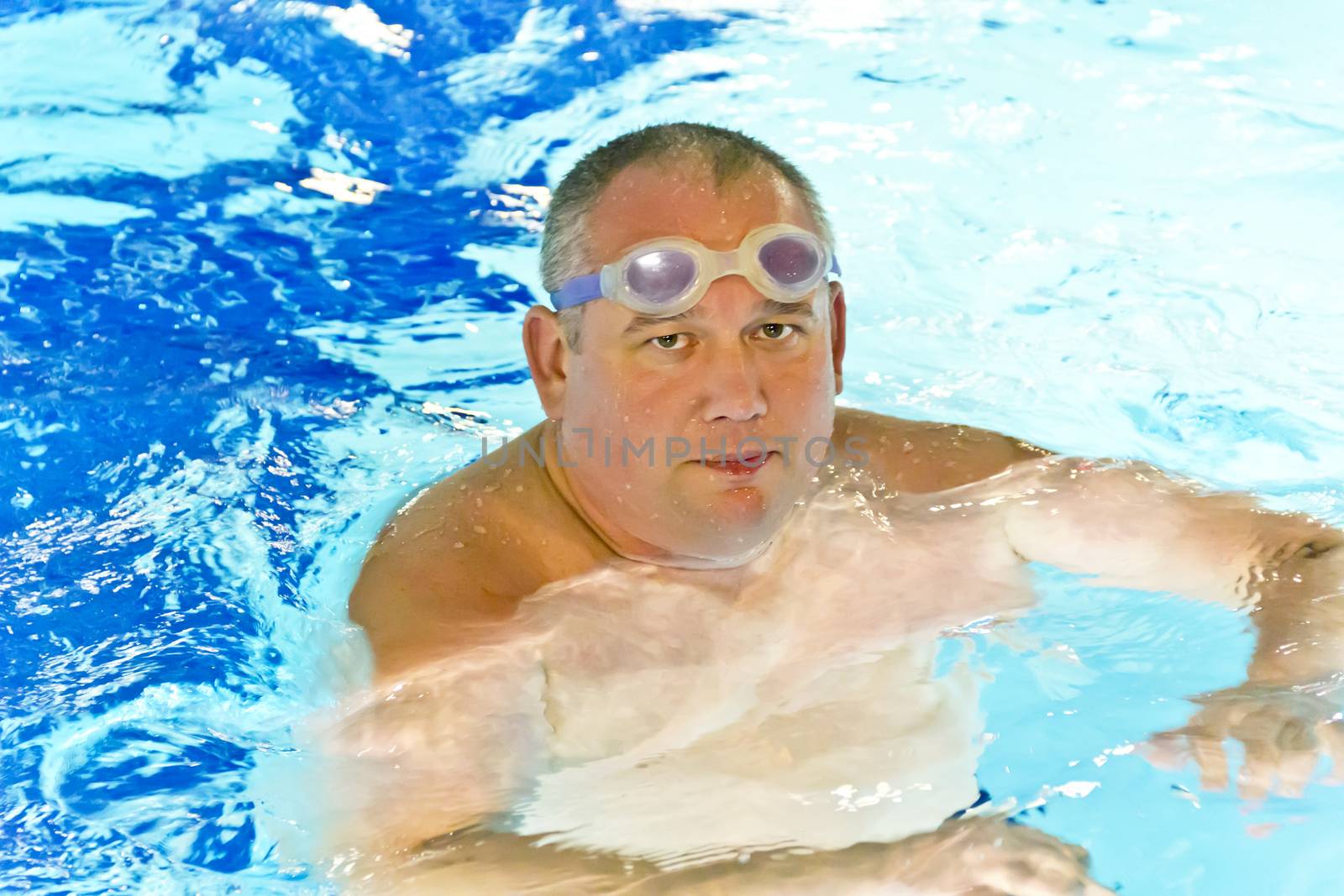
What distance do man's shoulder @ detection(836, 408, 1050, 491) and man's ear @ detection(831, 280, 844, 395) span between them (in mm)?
212

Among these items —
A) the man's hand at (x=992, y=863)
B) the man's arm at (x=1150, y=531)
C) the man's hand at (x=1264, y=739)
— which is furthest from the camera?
the man's arm at (x=1150, y=531)

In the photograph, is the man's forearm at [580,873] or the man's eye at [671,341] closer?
the man's forearm at [580,873]

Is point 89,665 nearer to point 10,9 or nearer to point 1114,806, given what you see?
point 1114,806

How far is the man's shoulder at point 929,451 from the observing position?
320 cm

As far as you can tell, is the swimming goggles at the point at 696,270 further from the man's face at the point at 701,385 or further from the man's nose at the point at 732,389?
the man's nose at the point at 732,389

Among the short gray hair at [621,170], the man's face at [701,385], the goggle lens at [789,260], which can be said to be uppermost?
the short gray hair at [621,170]

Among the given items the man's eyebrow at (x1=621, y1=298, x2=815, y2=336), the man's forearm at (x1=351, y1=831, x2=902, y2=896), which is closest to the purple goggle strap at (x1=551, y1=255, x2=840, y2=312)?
the man's eyebrow at (x1=621, y1=298, x2=815, y2=336)

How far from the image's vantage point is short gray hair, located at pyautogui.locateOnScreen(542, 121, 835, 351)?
2.81 metres

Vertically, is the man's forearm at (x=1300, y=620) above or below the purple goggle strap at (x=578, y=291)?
below

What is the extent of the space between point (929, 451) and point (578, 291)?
3.18 feet

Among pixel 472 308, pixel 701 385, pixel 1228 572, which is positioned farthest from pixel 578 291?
pixel 472 308

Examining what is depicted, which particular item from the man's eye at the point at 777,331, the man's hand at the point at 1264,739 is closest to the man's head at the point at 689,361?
the man's eye at the point at 777,331

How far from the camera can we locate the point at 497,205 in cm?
568

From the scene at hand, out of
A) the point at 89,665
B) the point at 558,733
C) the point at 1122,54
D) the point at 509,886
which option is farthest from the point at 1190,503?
the point at 1122,54
